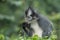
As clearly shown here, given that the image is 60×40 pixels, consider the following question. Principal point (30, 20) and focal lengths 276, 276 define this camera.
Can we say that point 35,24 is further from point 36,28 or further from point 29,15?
point 29,15

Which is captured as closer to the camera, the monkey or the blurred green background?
the monkey

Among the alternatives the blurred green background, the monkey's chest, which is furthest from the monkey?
the blurred green background

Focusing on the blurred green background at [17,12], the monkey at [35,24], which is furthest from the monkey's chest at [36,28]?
the blurred green background at [17,12]

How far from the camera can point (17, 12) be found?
11.3ft

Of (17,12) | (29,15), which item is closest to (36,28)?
(29,15)

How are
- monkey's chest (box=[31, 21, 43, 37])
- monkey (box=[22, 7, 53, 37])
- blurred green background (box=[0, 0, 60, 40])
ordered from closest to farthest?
1. monkey (box=[22, 7, 53, 37])
2. monkey's chest (box=[31, 21, 43, 37])
3. blurred green background (box=[0, 0, 60, 40])

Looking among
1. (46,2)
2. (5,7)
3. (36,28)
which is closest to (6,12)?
(5,7)

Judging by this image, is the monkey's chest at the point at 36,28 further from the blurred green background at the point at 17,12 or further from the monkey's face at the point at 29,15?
the blurred green background at the point at 17,12

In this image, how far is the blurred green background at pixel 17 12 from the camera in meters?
3.12

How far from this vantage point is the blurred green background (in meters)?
3.12

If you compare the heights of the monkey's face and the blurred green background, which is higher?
the blurred green background

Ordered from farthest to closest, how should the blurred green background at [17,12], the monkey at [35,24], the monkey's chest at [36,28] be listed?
the blurred green background at [17,12], the monkey's chest at [36,28], the monkey at [35,24]

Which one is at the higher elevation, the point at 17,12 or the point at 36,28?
the point at 17,12

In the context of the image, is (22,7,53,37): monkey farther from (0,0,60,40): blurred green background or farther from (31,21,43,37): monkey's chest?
(0,0,60,40): blurred green background
